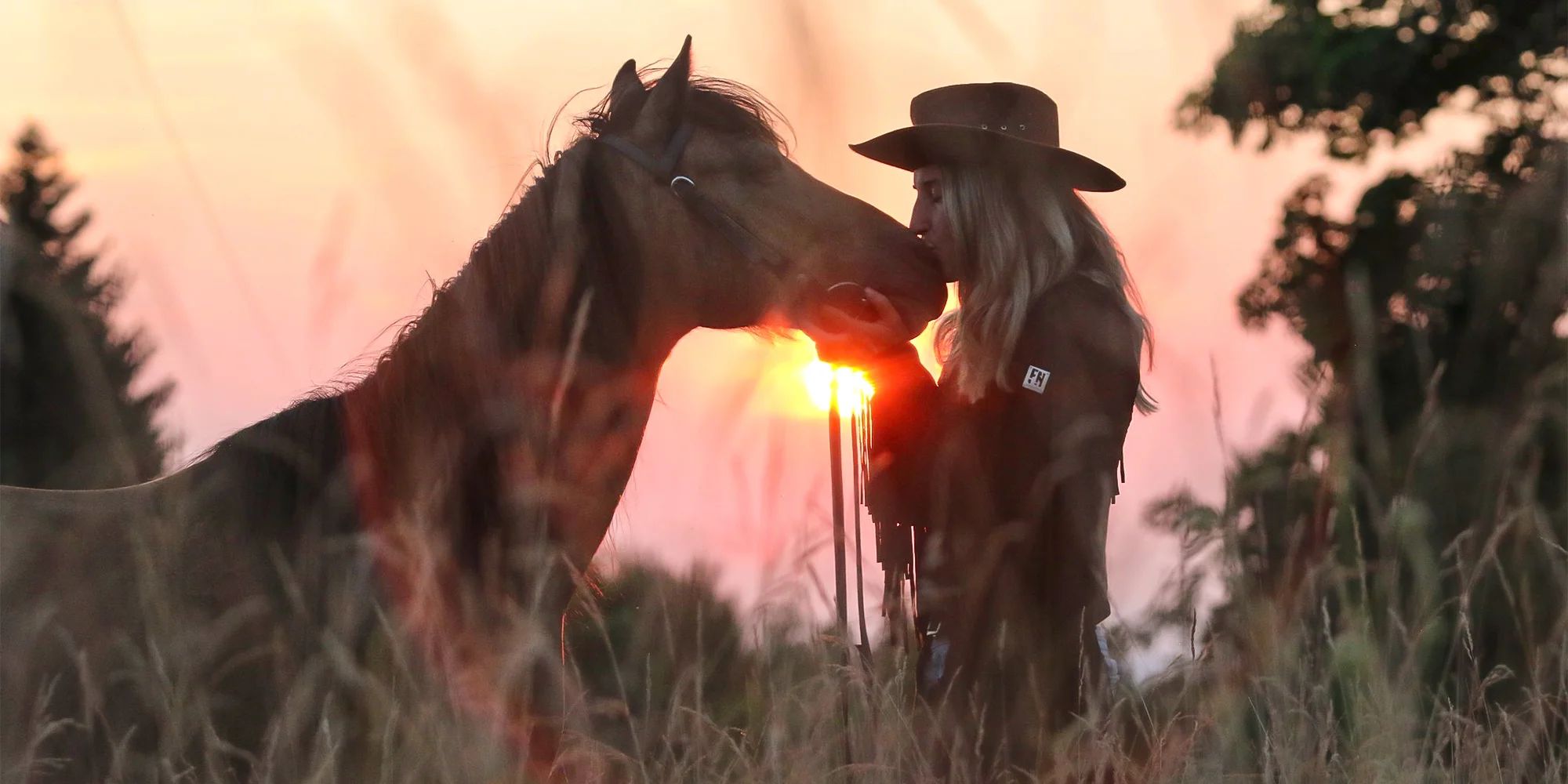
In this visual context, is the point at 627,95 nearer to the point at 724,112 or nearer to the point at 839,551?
the point at 724,112

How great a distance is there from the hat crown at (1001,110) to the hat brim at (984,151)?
68 millimetres

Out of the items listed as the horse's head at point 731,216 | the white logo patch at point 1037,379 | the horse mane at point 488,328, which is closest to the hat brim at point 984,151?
the horse's head at point 731,216

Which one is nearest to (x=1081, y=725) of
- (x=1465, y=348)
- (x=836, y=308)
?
(x=836, y=308)

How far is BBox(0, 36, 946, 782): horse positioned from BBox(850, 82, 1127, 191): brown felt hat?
0.51 meters

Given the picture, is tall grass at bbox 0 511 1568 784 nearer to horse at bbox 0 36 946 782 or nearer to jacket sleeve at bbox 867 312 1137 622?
horse at bbox 0 36 946 782

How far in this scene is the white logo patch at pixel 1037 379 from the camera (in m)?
3.22

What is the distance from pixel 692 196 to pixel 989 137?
2.76 feet

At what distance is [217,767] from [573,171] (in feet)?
4.79

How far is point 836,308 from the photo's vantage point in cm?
332

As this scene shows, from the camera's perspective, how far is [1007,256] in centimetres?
337

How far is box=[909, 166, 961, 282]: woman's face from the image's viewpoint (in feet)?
11.5

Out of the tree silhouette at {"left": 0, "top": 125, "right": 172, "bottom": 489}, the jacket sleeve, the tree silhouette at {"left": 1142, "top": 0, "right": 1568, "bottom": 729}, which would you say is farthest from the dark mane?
the tree silhouette at {"left": 0, "top": 125, "right": 172, "bottom": 489}

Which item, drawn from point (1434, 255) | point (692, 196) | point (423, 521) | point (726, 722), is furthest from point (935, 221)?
point (1434, 255)

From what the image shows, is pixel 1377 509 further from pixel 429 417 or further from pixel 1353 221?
pixel 1353 221
